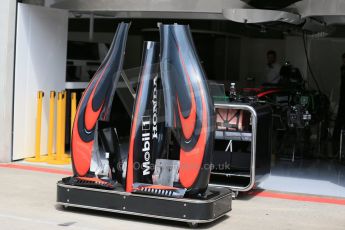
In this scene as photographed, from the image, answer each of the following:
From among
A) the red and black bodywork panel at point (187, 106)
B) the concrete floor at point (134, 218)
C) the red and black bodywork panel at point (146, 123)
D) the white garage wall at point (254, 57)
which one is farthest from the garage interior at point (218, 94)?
the red and black bodywork panel at point (187, 106)

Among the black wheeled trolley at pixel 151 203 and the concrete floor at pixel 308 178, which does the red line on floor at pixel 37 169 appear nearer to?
the black wheeled trolley at pixel 151 203

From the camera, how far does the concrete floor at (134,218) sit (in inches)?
240

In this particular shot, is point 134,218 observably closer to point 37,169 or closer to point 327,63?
point 37,169

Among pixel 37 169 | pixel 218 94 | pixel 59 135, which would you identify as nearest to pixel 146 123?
pixel 218 94

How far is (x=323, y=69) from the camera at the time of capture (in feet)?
47.4

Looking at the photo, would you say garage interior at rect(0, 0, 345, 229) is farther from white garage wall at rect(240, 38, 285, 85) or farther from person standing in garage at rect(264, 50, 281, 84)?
person standing in garage at rect(264, 50, 281, 84)

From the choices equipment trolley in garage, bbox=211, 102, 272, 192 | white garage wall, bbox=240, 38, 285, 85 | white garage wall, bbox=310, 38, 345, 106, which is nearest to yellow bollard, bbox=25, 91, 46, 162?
equipment trolley in garage, bbox=211, 102, 272, 192

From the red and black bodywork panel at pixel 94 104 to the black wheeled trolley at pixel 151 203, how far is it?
29 centimetres

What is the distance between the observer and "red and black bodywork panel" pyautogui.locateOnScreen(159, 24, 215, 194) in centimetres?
604

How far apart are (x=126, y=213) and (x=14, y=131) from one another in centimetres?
395

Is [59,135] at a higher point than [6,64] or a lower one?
lower

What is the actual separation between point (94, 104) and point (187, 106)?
1.10 metres

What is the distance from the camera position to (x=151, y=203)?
608 centimetres

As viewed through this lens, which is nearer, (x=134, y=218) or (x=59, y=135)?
(x=134, y=218)
